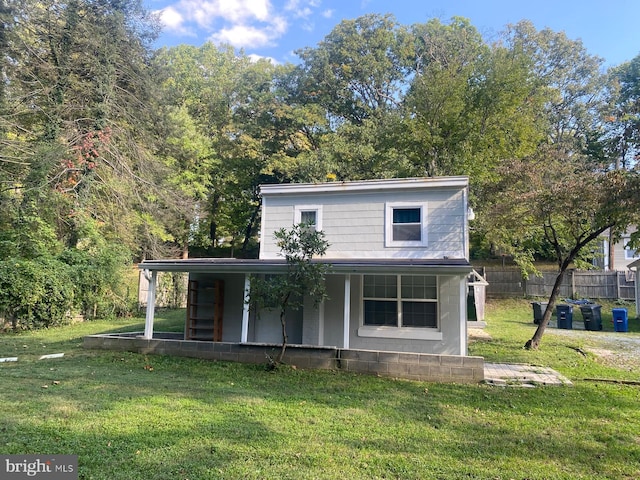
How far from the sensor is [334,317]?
10.5 meters

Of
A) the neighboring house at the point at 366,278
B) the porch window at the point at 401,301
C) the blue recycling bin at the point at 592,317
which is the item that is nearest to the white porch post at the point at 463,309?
the neighboring house at the point at 366,278

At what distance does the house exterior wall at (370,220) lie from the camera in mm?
10633

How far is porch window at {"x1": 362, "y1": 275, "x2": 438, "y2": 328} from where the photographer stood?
9.85 metres

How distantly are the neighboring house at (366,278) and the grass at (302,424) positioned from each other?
5.46ft

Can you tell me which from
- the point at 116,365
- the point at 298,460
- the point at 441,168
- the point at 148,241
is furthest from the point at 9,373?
the point at 441,168

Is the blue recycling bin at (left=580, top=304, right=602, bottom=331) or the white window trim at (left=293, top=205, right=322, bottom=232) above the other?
the white window trim at (left=293, top=205, right=322, bottom=232)

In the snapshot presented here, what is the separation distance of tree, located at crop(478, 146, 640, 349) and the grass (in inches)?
132

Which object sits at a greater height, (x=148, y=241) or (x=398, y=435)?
(x=148, y=241)

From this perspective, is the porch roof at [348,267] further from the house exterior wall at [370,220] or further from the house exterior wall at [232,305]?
the house exterior wall at [232,305]

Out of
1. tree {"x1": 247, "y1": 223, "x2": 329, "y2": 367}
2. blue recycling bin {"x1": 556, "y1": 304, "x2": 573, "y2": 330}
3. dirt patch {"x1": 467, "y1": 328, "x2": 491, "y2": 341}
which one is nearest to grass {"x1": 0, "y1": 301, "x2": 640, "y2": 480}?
tree {"x1": 247, "y1": 223, "x2": 329, "y2": 367}

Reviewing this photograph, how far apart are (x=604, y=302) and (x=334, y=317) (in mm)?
17889

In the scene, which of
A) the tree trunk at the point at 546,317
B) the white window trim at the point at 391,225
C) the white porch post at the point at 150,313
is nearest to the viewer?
the white porch post at the point at 150,313

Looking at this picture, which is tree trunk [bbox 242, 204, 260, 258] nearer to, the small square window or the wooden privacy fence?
the wooden privacy fence

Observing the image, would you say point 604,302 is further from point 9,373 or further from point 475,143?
point 9,373
